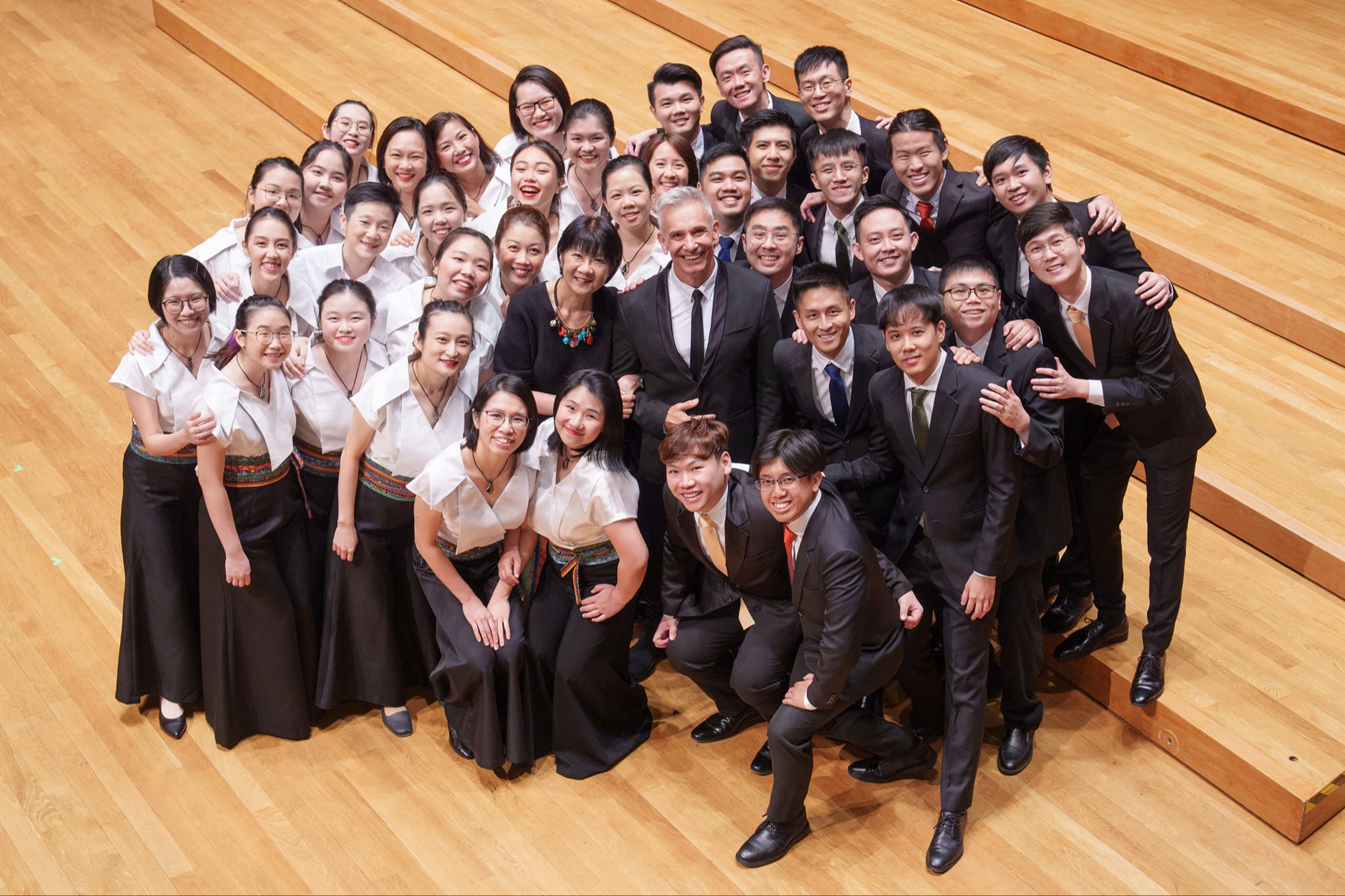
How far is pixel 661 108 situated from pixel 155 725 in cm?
192

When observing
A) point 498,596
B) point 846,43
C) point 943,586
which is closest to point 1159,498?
point 943,586

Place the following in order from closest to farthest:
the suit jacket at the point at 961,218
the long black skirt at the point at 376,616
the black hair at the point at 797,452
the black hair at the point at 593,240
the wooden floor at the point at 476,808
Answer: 1. the black hair at the point at 797,452
2. the wooden floor at the point at 476,808
3. the black hair at the point at 593,240
4. the long black skirt at the point at 376,616
5. the suit jacket at the point at 961,218

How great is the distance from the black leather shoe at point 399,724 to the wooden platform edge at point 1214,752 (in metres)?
1.47

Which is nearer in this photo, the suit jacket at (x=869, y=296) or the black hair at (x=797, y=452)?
the black hair at (x=797, y=452)

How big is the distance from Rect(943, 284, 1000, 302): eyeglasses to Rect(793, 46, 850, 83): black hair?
993 mm

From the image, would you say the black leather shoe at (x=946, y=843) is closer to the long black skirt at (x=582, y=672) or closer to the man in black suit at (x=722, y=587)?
the man in black suit at (x=722, y=587)

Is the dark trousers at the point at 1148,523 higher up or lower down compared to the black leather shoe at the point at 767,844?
higher up

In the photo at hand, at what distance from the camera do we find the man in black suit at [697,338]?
9.23 feet

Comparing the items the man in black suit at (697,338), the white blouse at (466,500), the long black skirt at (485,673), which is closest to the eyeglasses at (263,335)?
the white blouse at (466,500)

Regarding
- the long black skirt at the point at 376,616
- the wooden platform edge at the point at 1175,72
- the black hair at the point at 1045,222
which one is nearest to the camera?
the black hair at the point at 1045,222

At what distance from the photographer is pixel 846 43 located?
518cm

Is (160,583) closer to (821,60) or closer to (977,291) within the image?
(977,291)

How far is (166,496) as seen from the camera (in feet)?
9.53

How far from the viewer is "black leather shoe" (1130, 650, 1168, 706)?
2.89m
